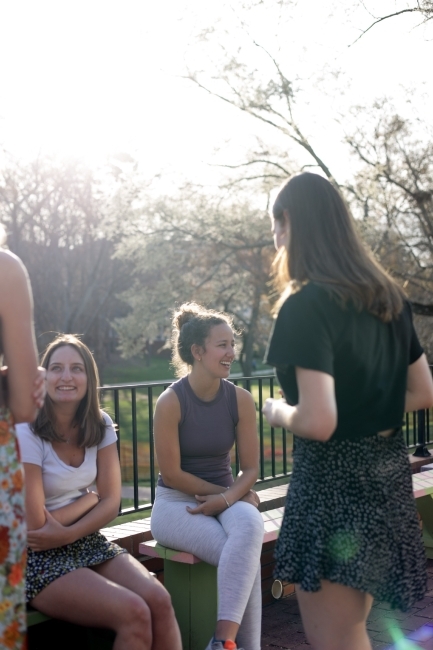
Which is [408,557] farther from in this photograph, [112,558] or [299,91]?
[299,91]

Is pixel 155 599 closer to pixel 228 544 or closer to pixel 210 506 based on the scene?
pixel 228 544

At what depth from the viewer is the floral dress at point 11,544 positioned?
1952mm

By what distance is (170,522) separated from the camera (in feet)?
11.7

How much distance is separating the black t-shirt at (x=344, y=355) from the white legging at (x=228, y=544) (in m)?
1.38

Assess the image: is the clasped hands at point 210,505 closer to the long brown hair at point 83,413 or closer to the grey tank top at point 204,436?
the grey tank top at point 204,436

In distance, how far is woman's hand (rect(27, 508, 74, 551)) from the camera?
116 inches

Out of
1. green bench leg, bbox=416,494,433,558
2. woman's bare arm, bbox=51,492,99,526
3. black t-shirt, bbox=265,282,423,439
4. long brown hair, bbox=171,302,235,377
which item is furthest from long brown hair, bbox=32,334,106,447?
green bench leg, bbox=416,494,433,558

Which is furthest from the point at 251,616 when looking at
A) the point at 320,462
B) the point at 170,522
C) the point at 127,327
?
the point at 127,327

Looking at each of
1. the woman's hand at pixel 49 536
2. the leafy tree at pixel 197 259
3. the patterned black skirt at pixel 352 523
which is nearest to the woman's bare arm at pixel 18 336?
the patterned black skirt at pixel 352 523

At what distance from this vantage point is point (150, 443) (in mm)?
4344

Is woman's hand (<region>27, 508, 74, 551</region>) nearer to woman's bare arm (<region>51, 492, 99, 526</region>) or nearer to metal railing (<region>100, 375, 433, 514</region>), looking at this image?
woman's bare arm (<region>51, 492, 99, 526</region>)

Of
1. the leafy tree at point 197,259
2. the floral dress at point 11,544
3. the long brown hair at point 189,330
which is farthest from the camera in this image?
the leafy tree at point 197,259

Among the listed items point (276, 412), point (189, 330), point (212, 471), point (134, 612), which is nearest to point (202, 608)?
point (212, 471)

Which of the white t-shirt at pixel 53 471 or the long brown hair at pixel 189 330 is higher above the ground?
the long brown hair at pixel 189 330
